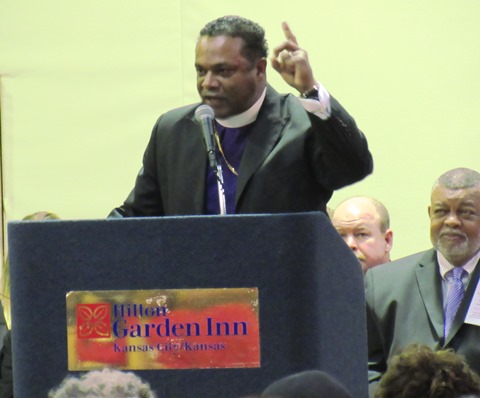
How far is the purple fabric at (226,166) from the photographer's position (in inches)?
117

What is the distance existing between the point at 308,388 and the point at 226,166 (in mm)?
1202

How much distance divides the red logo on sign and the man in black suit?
52 centimetres

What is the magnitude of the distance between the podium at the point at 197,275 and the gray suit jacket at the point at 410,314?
1317mm

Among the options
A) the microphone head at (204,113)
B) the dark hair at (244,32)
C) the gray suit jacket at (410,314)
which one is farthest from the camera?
the gray suit jacket at (410,314)

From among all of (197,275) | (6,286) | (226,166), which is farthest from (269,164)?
(6,286)

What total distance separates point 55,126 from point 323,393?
4.27 meters

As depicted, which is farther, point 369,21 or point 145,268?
point 369,21

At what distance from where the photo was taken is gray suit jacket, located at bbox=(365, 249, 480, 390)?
3.93 metres

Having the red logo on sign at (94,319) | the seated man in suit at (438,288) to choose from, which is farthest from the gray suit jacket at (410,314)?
the red logo on sign at (94,319)

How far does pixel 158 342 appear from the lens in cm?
251

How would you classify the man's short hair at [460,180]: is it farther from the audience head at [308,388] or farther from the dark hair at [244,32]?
the audience head at [308,388]

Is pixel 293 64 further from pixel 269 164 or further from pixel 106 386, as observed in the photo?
pixel 106 386

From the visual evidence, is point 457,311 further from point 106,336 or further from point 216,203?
point 106,336

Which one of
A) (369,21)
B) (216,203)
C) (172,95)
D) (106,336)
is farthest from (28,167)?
(106,336)
